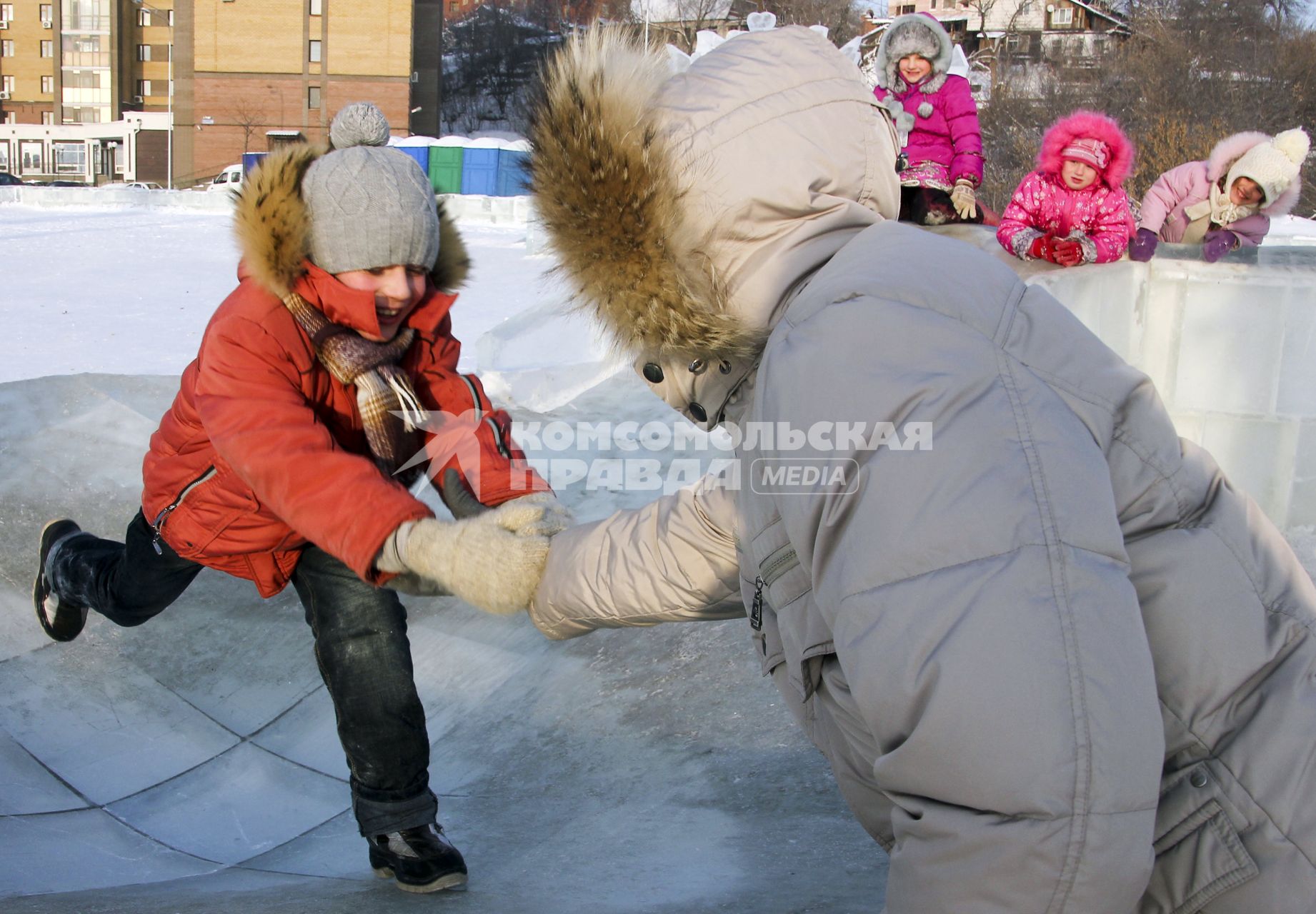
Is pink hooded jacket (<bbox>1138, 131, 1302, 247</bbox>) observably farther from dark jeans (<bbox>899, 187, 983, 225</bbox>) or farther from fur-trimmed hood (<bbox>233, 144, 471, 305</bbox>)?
fur-trimmed hood (<bbox>233, 144, 471, 305</bbox>)

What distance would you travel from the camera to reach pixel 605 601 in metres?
2.09

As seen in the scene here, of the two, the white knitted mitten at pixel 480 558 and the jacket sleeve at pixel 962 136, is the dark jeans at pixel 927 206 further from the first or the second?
the white knitted mitten at pixel 480 558

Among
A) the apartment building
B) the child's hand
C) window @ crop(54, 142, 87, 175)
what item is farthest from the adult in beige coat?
the apartment building

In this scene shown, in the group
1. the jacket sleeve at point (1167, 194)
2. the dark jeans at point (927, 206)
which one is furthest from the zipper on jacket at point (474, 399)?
the jacket sleeve at point (1167, 194)

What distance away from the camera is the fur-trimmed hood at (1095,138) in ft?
16.5

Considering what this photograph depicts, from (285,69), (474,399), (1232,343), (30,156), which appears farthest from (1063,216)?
(30,156)

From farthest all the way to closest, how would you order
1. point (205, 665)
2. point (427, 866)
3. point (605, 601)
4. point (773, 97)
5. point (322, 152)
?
1. point (205, 665)
2. point (322, 152)
3. point (427, 866)
4. point (605, 601)
5. point (773, 97)

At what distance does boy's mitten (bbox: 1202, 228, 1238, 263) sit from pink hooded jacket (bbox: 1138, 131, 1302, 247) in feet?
0.25

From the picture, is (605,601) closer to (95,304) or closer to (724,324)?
(724,324)

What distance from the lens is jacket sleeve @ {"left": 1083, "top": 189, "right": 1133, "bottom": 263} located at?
4684mm

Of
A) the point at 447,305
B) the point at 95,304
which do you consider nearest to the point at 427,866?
the point at 447,305

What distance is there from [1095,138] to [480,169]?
26.2 metres

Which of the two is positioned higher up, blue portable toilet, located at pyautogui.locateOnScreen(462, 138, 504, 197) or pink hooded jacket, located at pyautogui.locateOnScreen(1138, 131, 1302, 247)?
blue portable toilet, located at pyautogui.locateOnScreen(462, 138, 504, 197)

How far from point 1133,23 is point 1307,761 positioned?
36809 mm
